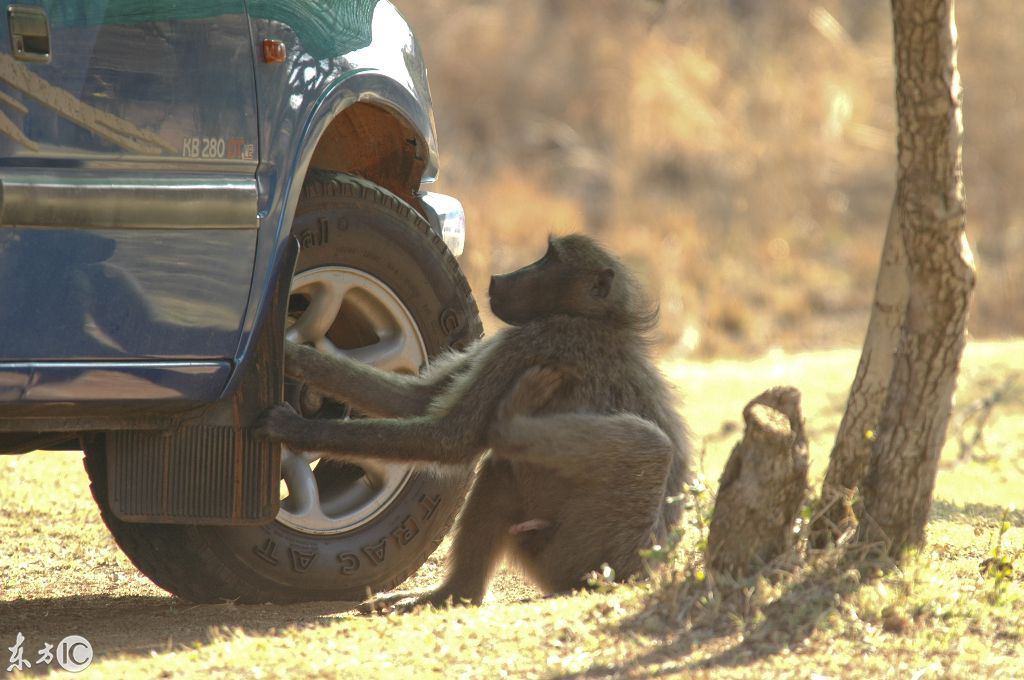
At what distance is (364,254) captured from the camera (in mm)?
4570

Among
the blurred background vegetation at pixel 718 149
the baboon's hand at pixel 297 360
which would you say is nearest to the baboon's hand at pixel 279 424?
the baboon's hand at pixel 297 360

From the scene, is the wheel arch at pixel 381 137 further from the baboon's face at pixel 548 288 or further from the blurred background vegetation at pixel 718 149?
the blurred background vegetation at pixel 718 149

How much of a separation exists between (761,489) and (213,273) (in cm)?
168

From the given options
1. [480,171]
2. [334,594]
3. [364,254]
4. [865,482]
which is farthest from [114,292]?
[480,171]

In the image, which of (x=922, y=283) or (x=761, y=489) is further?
(x=922, y=283)

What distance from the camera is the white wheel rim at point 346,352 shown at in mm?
4484

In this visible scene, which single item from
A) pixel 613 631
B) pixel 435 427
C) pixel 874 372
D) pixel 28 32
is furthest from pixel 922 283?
pixel 28 32

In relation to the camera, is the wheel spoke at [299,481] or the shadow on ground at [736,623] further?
the wheel spoke at [299,481]

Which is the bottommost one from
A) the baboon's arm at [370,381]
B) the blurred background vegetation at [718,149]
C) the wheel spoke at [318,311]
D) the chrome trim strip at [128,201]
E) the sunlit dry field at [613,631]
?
the sunlit dry field at [613,631]

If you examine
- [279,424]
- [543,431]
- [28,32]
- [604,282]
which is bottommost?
[279,424]

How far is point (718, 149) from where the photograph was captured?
1875cm

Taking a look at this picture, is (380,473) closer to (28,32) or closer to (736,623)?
(736,623)

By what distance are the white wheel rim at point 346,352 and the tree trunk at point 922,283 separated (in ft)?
5.21

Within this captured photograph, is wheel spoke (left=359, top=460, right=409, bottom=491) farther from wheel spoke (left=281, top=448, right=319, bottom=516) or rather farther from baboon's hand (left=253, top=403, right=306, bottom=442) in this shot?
baboon's hand (left=253, top=403, right=306, bottom=442)
